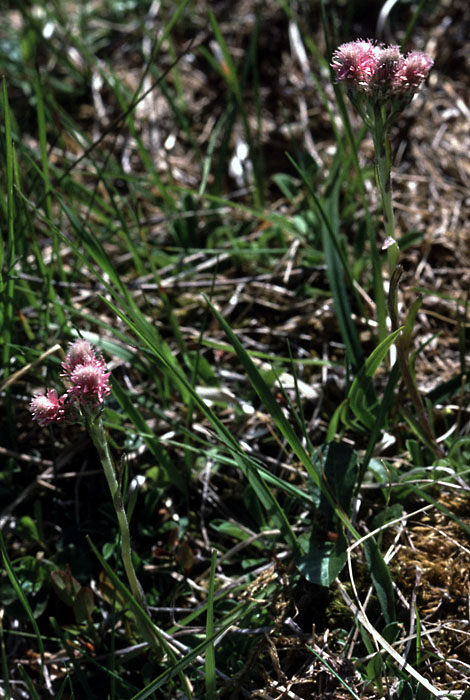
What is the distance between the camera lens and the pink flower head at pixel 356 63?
1.38m

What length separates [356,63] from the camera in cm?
139

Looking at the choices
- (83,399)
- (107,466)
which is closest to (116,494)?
(107,466)

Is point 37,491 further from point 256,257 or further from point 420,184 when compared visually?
point 420,184

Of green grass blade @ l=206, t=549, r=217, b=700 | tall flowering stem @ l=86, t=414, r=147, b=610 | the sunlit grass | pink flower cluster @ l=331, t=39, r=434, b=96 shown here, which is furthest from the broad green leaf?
pink flower cluster @ l=331, t=39, r=434, b=96

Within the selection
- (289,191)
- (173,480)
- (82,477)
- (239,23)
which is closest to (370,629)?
(173,480)

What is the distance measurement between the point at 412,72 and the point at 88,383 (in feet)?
3.01

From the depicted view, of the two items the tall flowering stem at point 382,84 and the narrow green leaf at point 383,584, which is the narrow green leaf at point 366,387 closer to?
the tall flowering stem at point 382,84

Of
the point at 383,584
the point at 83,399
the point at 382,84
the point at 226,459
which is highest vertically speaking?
the point at 382,84

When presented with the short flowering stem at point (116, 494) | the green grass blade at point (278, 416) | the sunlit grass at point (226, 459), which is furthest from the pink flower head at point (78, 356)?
the green grass blade at point (278, 416)

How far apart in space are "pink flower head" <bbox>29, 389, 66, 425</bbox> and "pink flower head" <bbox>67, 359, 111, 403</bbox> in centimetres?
6

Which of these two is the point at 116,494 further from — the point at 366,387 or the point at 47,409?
the point at 366,387

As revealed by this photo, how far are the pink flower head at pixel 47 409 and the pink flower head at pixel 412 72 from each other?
3.11ft

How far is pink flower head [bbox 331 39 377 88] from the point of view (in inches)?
54.5

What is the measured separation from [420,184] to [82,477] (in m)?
1.70
